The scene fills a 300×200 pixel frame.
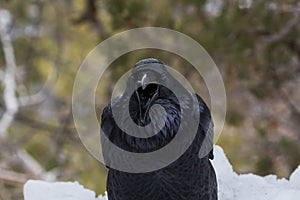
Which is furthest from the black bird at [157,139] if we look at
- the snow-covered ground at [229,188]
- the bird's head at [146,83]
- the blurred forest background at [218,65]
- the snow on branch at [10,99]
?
the snow on branch at [10,99]

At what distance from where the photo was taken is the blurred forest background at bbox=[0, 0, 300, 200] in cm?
255

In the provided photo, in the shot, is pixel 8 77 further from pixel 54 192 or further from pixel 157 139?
pixel 157 139

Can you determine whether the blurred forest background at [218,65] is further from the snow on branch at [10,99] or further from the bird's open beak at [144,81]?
the bird's open beak at [144,81]

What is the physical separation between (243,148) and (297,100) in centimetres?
43

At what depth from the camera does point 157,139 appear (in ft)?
3.93

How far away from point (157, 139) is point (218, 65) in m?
1.51

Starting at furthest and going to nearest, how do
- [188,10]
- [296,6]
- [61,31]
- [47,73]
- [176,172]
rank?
[47,73] < [61,31] < [188,10] < [296,6] < [176,172]

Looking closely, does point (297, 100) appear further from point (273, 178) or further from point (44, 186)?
point (44, 186)

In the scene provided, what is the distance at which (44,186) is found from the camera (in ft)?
5.25

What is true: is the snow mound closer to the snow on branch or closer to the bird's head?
the bird's head

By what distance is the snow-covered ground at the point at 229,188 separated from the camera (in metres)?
1.56

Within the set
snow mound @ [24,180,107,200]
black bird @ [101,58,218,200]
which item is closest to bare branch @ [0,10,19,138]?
snow mound @ [24,180,107,200]

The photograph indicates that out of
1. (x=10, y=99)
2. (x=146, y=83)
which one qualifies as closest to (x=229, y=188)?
(x=146, y=83)

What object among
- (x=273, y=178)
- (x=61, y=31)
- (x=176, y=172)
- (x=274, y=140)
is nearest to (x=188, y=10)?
(x=274, y=140)
